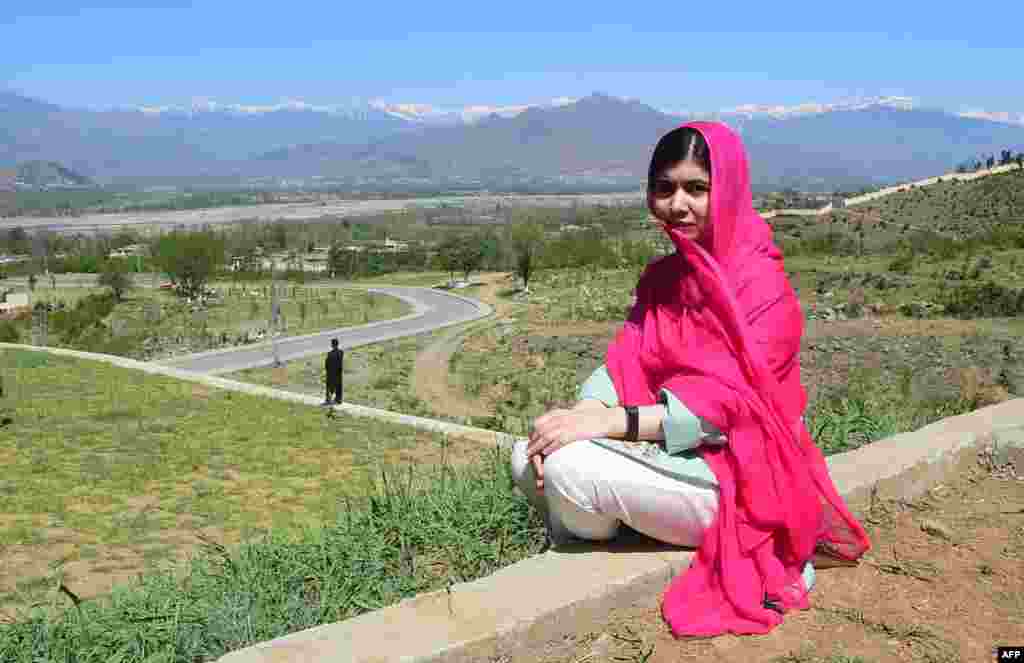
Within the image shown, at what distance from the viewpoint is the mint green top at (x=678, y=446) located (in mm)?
2525

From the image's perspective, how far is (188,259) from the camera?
141 feet

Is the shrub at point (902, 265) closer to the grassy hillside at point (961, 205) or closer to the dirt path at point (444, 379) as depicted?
the grassy hillside at point (961, 205)

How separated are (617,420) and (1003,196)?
51609 mm

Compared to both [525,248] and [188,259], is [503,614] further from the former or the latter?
[188,259]

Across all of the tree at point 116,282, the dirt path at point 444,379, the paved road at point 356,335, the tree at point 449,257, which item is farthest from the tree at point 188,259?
the dirt path at point 444,379

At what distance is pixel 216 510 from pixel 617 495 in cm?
650

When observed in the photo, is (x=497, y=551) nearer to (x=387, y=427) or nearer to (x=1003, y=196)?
(x=387, y=427)

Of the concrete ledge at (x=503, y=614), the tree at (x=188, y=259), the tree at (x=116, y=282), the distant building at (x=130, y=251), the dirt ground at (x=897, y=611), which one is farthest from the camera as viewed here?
the distant building at (x=130, y=251)

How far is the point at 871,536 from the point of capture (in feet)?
10.6

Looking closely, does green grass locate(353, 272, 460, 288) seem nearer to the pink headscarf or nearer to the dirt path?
the dirt path

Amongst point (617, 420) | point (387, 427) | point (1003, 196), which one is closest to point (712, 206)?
point (617, 420)

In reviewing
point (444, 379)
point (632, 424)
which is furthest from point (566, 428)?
point (444, 379)

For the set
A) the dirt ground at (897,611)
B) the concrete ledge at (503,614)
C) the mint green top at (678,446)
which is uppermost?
the mint green top at (678,446)

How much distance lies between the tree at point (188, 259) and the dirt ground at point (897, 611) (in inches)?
1687
